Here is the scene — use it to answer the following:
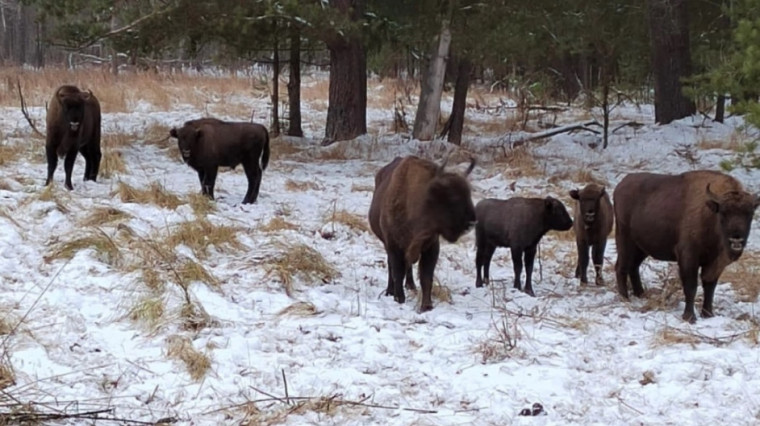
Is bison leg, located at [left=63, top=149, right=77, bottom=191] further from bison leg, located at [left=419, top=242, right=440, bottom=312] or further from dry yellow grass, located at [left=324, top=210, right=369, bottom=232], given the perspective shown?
bison leg, located at [left=419, top=242, right=440, bottom=312]

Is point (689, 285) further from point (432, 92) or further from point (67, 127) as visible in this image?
point (432, 92)

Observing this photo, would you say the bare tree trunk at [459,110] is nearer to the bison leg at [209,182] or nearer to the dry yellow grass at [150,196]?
the bison leg at [209,182]

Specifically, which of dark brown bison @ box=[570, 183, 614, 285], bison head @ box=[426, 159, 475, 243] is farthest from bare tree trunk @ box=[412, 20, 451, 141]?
bison head @ box=[426, 159, 475, 243]

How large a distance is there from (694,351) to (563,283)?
264cm

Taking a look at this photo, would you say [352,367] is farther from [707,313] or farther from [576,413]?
[707,313]

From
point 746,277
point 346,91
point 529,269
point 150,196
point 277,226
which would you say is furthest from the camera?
point 346,91

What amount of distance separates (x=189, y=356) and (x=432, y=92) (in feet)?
39.4

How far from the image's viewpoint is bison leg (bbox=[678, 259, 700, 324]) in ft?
24.1

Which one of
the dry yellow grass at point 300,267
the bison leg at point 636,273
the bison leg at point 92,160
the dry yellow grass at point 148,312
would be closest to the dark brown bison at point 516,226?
the bison leg at point 636,273

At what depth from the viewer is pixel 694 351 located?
639cm

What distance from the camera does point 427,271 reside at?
7641 millimetres

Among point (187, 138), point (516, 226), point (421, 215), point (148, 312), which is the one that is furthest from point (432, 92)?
point (148, 312)

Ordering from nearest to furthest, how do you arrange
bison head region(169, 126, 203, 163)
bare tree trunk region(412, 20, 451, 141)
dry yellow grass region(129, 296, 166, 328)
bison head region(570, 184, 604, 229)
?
dry yellow grass region(129, 296, 166, 328) < bison head region(570, 184, 604, 229) < bison head region(169, 126, 203, 163) < bare tree trunk region(412, 20, 451, 141)

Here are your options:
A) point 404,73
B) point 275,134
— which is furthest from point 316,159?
point 404,73
